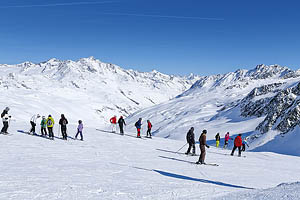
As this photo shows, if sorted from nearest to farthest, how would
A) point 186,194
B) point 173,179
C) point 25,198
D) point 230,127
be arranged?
point 25,198
point 186,194
point 173,179
point 230,127

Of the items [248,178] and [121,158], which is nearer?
[248,178]

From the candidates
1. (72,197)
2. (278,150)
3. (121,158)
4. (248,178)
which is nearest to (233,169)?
(248,178)

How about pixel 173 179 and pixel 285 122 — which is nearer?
pixel 173 179

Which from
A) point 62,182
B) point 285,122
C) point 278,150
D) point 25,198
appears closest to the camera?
point 25,198

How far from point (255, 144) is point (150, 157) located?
2671 centimetres

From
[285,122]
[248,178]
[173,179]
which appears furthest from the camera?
[285,122]

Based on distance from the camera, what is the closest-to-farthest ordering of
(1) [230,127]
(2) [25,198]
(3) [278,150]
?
(2) [25,198]
(3) [278,150]
(1) [230,127]

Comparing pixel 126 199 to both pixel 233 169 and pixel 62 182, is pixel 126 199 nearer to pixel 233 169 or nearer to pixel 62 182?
pixel 62 182

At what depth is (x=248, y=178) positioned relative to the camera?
43.8 ft

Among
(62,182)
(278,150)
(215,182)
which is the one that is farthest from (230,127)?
(62,182)

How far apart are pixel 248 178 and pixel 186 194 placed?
6.02m

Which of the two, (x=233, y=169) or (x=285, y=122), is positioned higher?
(x=285, y=122)

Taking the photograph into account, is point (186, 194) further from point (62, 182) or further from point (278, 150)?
point (278, 150)

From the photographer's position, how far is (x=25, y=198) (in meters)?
7.77
